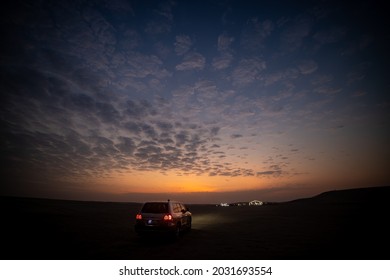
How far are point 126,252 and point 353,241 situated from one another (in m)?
9.10

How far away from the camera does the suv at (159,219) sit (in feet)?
35.6

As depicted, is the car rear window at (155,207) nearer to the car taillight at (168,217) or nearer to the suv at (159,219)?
the suv at (159,219)

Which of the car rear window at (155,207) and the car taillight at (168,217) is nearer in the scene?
the car taillight at (168,217)

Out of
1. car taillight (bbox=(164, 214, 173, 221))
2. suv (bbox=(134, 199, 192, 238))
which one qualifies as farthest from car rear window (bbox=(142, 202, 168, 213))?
car taillight (bbox=(164, 214, 173, 221))

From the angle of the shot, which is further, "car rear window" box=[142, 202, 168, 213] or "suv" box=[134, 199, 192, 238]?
"car rear window" box=[142, 202, 168, 213]

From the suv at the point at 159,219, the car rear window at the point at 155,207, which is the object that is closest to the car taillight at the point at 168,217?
the suv at the point at 159,219

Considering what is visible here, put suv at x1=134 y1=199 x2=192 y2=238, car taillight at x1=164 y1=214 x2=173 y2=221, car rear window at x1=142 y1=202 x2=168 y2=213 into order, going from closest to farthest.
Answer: suv at x1=134 y1=199 x2=192 y2=238
car taillight at x1=164 y1=214 x2=173 y2=221
car rear window at x1=142 y1=202 x2=168 y2=213

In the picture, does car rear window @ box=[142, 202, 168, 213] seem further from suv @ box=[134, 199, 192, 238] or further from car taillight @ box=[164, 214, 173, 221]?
car taillight @ box=[164, 214, 173, 221]

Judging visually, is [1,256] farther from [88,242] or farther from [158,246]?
[158,246]

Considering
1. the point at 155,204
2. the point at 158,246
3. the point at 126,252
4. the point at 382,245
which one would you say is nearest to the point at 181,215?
the point at 155,204

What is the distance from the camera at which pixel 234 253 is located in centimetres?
845

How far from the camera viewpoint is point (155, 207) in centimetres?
1158

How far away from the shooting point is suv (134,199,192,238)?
35.6 ft

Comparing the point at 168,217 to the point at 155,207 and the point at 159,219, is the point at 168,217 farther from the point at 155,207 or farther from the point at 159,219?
the point at 155,207
